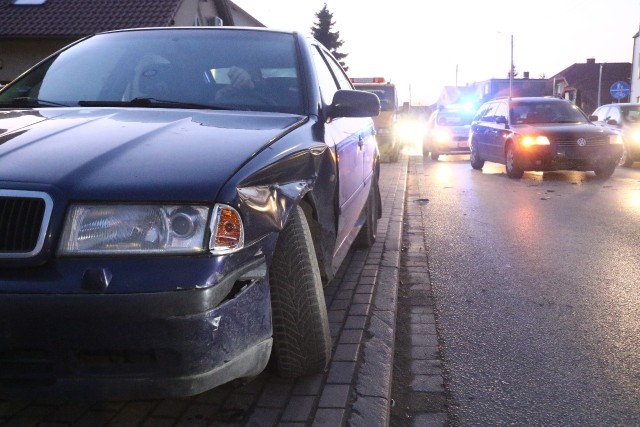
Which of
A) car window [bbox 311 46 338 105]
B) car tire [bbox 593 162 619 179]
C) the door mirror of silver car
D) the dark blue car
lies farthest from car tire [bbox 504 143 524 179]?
the dark blue car

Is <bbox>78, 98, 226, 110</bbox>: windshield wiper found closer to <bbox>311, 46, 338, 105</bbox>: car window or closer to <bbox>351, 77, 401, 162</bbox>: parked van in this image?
<bbox>311, 46, 338, 105</bbox>: car window

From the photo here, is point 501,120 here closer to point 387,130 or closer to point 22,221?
point 387,130

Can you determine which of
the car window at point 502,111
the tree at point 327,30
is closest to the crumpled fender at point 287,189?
the car window at point 502,111

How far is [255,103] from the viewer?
375cm

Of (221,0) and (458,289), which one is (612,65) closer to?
(221,0)

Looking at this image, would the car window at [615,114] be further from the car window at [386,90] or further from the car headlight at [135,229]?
the car headlight at [135,229]

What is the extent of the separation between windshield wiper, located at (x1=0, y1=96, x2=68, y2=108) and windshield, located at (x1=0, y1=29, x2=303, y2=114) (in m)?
0.01

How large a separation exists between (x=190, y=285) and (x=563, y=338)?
8.73ft

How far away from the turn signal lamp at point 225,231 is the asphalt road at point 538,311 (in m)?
1.35

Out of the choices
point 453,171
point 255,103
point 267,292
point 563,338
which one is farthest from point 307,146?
point 453,171

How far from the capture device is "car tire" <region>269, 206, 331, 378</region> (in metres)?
2.91

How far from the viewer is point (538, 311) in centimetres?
464

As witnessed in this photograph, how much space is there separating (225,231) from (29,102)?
2.03m

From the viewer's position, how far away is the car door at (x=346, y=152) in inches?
161
